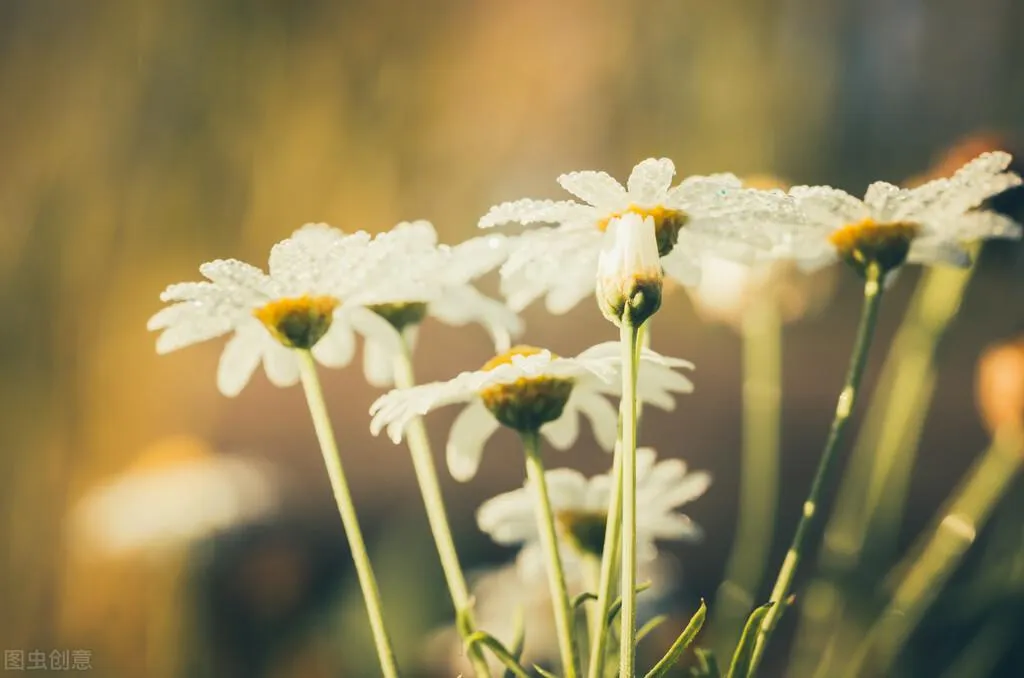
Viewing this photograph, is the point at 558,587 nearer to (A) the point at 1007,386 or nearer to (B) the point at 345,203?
(A) the point at 1007,386

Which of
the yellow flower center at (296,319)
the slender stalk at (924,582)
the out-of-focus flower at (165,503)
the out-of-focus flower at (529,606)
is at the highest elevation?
the out-of-focus flower at (165,503)

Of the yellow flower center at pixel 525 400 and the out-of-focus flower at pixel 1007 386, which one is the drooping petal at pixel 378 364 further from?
the out-of-focus flower at pixel 1007 386

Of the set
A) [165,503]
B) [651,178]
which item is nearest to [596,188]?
[651,178]

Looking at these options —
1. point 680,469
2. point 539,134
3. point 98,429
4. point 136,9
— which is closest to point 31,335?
point 98,429

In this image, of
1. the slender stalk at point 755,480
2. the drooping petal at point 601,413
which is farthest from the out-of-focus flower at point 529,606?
the drooping petal at point 601,413

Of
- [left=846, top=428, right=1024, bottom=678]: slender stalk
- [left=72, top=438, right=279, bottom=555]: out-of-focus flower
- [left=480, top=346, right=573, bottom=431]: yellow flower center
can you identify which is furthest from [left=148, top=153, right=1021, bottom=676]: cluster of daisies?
[left=72, top=438, right=279, bottom=555]: out-of-focus flower

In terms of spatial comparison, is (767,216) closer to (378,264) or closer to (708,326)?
(378,264)
